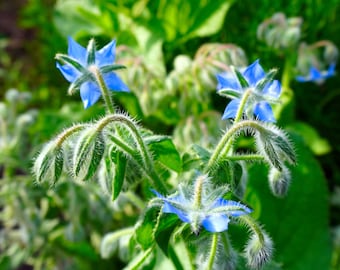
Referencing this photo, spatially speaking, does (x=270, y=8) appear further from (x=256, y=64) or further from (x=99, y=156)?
(x=99, y=156)

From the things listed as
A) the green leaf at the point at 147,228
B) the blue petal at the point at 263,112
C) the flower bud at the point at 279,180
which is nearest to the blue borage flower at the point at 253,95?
the blue petal at the point at 263,112

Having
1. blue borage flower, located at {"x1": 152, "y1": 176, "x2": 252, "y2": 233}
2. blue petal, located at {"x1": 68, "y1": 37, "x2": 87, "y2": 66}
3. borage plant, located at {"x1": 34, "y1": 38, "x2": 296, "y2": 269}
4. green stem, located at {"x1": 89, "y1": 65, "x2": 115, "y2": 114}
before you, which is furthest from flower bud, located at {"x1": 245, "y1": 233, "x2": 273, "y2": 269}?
blue petal, located at {"x1": 68, "y1": 37, "x2": 87, "y2": 66}

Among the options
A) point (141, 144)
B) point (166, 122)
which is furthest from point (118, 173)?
point (166, 122)

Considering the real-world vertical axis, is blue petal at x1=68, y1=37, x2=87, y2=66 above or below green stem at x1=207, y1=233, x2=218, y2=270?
above

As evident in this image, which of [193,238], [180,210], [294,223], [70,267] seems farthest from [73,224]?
[180,210]

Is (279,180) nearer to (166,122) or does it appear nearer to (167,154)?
(167,154)

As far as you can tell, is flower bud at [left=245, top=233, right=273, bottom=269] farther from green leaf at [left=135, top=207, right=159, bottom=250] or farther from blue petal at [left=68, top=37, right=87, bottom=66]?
blue petal at [left=68, top=37, right=87, bottom=66]

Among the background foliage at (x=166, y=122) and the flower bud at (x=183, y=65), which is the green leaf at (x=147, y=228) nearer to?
the background foliage at (x=166, y=122)
